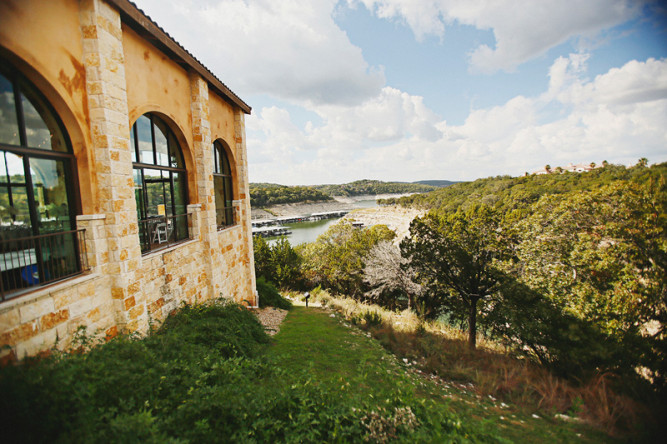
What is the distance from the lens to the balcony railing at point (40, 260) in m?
3.14

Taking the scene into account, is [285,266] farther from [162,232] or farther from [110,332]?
[110,332]

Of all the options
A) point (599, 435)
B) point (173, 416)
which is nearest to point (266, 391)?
point (173, 416)

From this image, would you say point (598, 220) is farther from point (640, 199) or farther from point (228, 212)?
point (228, 212)

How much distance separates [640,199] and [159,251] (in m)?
10.1

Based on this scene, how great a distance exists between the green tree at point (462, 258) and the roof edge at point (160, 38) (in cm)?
905

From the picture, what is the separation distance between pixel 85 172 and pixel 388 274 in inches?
547

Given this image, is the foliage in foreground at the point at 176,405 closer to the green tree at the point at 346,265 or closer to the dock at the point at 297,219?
the green tree at the point at 346,265

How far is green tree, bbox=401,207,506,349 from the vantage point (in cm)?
1022

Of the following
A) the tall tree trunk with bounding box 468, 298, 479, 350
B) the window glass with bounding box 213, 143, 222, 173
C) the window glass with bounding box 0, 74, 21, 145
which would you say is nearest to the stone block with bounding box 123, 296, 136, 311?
the window glass with bounding box 0, 74, 21, 145

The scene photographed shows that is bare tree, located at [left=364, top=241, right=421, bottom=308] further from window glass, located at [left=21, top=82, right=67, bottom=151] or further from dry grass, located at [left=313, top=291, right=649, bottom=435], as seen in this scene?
window glass, located at [left=21, top=82, right=67, bottom=151]

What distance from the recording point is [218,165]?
8789 millimetres

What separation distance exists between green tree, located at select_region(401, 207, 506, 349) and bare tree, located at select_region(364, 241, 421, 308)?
3186mm

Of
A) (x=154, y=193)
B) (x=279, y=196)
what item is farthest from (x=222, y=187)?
(x=279, y=196)

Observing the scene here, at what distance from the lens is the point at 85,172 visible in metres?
4.00
